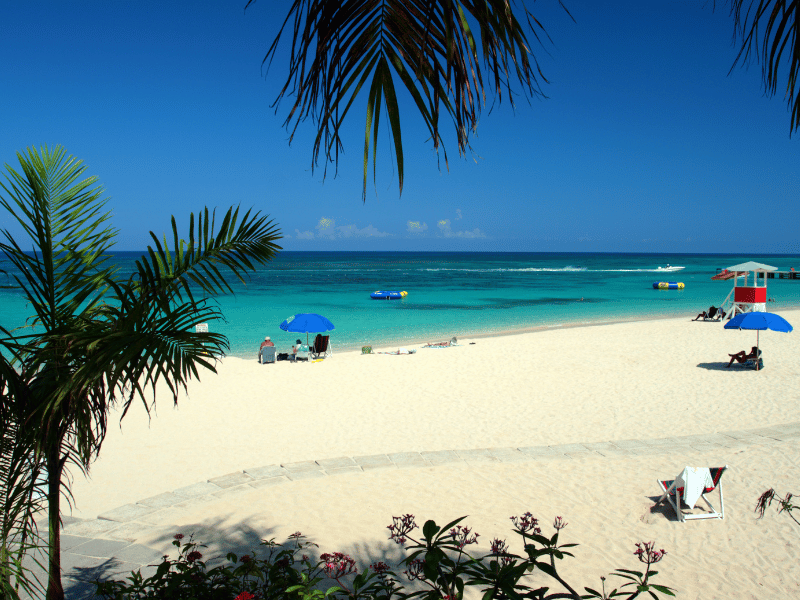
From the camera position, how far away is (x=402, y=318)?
95.0ft

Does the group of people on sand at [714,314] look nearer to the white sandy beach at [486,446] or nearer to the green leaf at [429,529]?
the white sandy beach at [486,446]

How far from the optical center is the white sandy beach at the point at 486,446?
15.6 feet

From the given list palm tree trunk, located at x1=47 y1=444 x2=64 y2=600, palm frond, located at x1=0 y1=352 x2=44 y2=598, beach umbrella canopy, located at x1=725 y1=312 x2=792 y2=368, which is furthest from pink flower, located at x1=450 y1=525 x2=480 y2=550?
beach umbrella canopy, located at x1=725 y1=312 x2=792 y2=368

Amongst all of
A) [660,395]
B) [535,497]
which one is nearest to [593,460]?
[535,497]

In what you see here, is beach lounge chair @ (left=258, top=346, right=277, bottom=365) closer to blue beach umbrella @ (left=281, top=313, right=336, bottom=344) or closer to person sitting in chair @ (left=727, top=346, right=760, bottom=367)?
blue beach umbrella @ (left=281, top=313, right=336, bottom=344)

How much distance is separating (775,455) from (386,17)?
7.65m

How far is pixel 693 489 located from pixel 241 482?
4822mm

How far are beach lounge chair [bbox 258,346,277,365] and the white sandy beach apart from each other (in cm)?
57

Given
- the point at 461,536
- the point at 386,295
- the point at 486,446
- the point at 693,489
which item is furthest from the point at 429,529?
the point at 386,295

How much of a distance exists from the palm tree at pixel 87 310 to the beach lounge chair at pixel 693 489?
15.8 ft

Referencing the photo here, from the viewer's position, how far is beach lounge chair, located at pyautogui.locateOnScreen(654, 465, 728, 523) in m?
5.23

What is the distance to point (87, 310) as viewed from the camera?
2.64 metres

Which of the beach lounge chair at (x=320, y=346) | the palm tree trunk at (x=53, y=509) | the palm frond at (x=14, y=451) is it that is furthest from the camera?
the beach lounge chair at (x=320, y=346)

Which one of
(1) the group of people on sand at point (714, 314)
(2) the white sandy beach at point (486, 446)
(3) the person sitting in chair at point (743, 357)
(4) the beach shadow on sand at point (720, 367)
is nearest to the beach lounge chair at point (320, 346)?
(2) the white sandy beach at point (486, 446)
